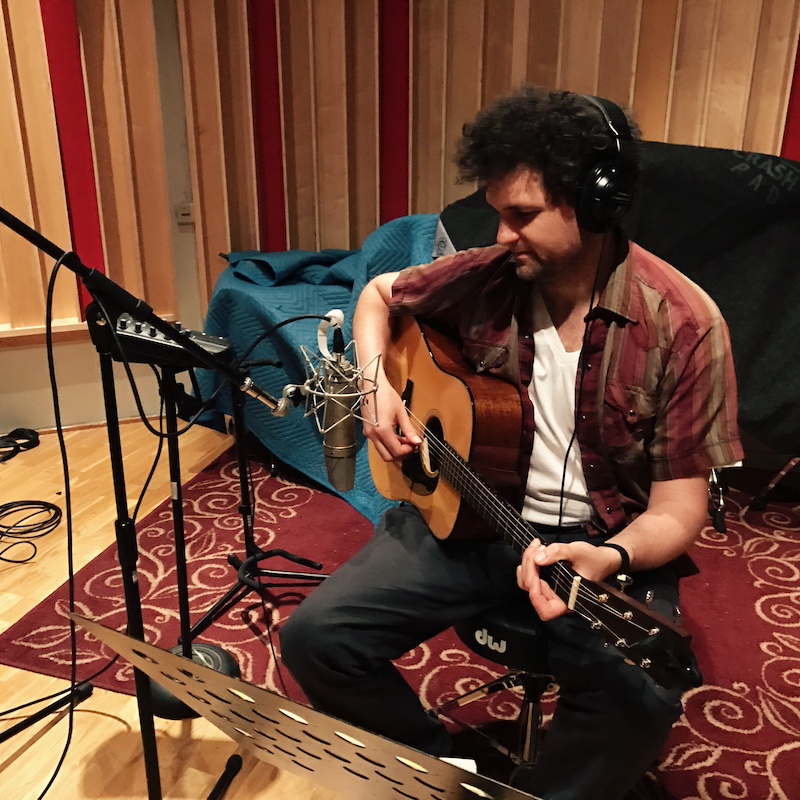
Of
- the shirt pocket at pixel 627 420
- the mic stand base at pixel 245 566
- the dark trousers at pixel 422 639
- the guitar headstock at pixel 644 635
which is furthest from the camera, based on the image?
the mic stand base at pixel 245 566

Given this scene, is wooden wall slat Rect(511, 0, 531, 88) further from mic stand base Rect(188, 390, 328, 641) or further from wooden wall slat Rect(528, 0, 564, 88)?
mic stand base Rect(188, 390, 328, 641)

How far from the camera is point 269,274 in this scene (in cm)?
282

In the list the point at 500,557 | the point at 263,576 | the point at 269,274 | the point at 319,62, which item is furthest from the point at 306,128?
the point at 500,557

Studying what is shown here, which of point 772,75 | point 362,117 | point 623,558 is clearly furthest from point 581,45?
point 623,558

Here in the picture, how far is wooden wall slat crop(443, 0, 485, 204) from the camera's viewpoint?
296 cm

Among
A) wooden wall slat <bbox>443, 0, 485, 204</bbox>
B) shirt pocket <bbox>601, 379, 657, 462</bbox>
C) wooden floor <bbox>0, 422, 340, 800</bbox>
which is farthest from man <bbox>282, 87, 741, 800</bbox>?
wooden wall slat <bbox>443, 0, 485, 204</bbox>

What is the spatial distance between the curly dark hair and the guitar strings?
1.54 feet

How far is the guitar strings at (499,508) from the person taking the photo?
0.97 metres

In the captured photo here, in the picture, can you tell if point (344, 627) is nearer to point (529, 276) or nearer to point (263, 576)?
point (529, 276)

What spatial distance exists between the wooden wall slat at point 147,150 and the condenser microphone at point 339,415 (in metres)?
2.27

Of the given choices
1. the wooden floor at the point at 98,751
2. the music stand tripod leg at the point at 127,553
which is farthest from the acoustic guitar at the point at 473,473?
the wooden floor at the point at 98,751

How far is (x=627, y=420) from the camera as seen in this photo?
4.04ft

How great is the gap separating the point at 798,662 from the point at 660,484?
97 cm

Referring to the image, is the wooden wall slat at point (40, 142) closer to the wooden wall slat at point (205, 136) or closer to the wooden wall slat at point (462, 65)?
the wooden wall slat at point (205, 136)
